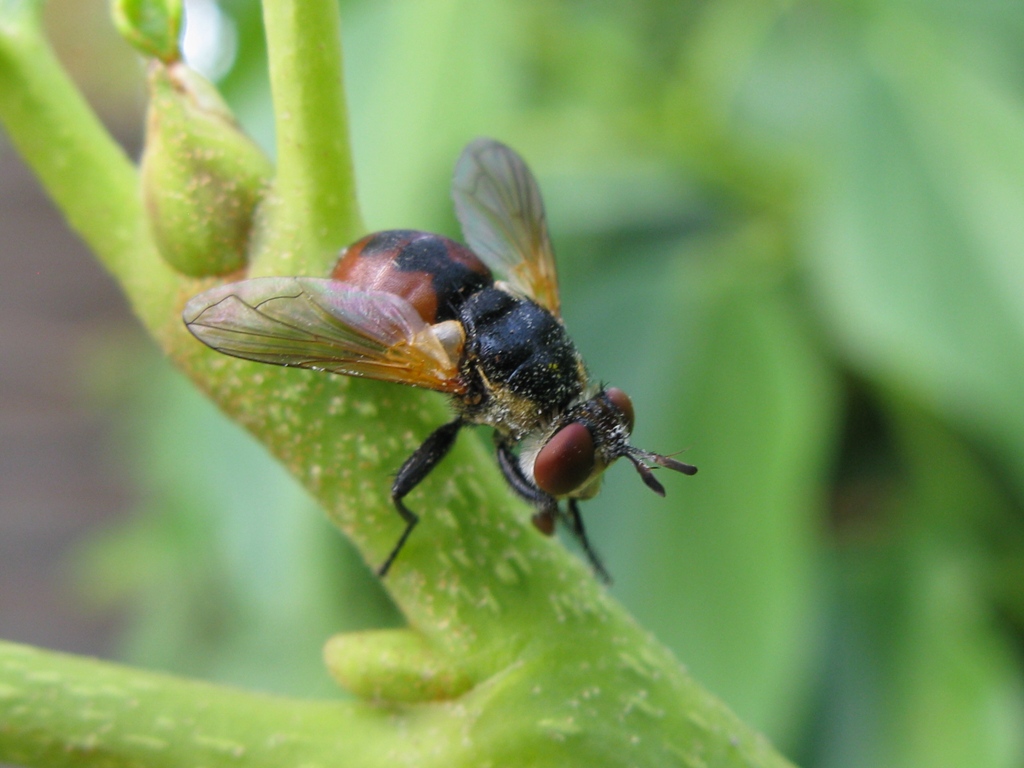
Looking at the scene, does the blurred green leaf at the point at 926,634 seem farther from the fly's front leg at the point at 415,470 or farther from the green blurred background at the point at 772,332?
the fly's front leg at the point at 415,470

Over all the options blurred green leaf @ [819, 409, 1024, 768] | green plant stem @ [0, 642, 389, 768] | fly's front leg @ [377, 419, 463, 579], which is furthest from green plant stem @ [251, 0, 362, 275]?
blurred green leaf @ [819, 409, 1024, 768]

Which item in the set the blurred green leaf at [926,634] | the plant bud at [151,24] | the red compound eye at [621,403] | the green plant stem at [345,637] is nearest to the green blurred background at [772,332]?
the blurred green leaf at [926,634]

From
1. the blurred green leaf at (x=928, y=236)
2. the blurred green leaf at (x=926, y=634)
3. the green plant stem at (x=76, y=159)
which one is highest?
the green plant stem at (x=76, y=159)

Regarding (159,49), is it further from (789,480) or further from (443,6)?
(443,6)

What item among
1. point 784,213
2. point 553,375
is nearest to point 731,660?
point 553,375

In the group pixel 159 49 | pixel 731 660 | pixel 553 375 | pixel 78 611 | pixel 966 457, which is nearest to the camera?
pixel 159 49
